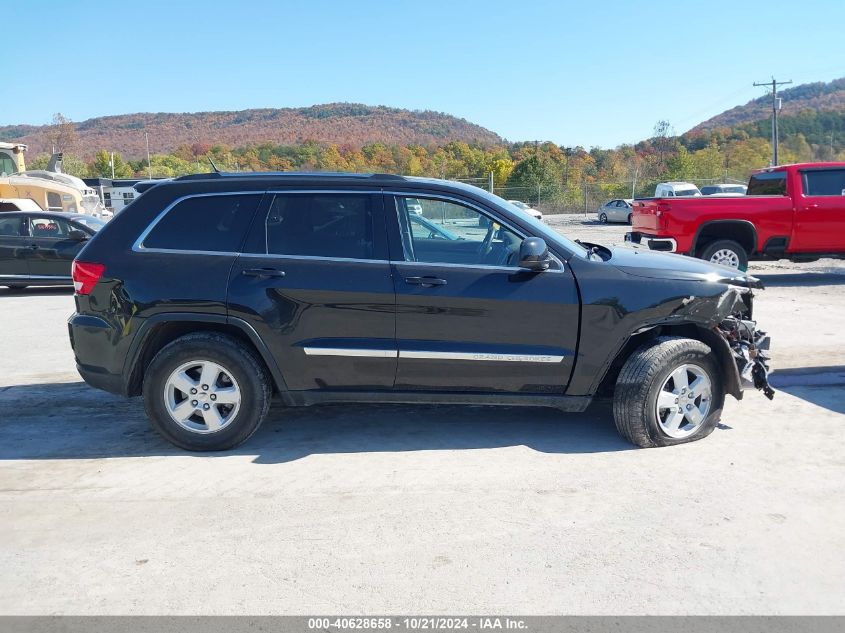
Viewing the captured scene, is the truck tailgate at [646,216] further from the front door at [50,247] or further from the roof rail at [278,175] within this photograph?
the front door at [50,247]

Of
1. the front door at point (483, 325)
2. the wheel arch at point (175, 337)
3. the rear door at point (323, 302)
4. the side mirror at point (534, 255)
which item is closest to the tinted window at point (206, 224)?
the rear door at point (323, 302)

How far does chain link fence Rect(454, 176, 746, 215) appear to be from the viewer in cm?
4203

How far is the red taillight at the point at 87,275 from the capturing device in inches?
194

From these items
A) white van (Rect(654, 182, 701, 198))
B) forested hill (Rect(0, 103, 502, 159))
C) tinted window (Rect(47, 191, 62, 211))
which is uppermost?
forested hill (Rect(0, 103, 502, 159))

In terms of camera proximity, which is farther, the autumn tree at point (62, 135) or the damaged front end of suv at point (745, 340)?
the autumn tree at point (62, 135)

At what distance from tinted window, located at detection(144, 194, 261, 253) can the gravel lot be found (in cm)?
144

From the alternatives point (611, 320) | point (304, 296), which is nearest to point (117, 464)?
point (304, 296)

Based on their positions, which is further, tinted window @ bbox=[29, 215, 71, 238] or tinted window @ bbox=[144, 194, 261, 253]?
tinted window @ bbox=[29, 215, 71, 238]

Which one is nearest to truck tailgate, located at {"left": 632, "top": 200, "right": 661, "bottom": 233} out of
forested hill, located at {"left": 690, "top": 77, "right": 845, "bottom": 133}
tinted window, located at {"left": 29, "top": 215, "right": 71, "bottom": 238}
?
tinted window, located at {"left": 29, "top": 215, "right": 71, "bottom": 238}

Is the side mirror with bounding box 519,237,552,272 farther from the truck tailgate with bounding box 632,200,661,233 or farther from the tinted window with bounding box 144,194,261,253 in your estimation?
the truck tailgate with bounding box 632,200,661,233

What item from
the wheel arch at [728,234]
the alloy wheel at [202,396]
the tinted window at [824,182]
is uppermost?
the tinted window at [824,182]

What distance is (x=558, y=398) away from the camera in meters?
4.89

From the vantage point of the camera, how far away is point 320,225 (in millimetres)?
4941

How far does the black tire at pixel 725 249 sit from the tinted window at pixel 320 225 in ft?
29.5
